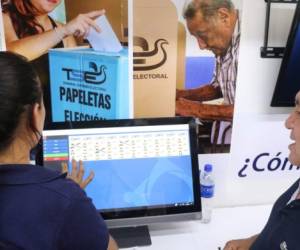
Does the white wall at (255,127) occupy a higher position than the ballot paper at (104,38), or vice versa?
the ballot paper at (104,38)

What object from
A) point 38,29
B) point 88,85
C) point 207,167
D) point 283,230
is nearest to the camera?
point 283,230

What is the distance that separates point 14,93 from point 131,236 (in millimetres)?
849

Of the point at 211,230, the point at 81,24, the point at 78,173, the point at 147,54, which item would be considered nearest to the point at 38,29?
the point at 81,24

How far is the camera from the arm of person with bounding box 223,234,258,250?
1.36 m

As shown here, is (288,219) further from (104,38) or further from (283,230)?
(104,38)

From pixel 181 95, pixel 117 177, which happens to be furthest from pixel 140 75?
pixel 117 177

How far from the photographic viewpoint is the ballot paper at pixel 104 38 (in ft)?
4.45

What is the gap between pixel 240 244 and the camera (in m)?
1.37

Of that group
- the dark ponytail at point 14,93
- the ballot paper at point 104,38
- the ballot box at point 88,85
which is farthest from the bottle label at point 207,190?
the dark ponytail at point 14,93

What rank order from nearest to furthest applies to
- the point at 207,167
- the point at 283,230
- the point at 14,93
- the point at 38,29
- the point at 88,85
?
1. the point at 14,93
2. the point at 283,230
3. the point at 38,29
4. the point at 88,85
5. the point at 207,167

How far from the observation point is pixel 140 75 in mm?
1439

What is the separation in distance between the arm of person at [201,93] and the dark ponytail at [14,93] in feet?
2.56

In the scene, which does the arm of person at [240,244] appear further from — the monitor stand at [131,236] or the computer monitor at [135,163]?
the monitor stand at [131,236]

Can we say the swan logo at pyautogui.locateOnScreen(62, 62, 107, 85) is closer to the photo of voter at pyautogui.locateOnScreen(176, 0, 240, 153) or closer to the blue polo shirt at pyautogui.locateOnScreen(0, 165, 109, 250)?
the photo of voter at pyautogui.locateOnScreen(176, 0, 240, 153)
